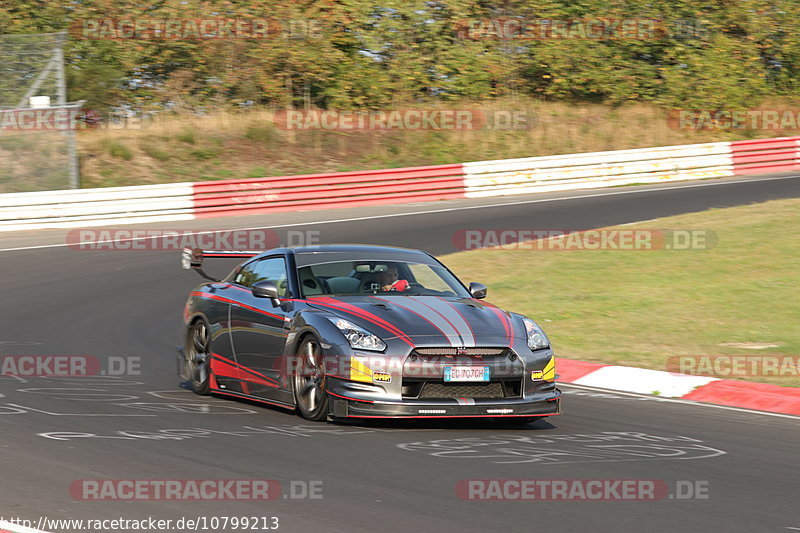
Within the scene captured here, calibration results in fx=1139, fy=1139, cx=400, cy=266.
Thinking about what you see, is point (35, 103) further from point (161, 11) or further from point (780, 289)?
point (780, 289)

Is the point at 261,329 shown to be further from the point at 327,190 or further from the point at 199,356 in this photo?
the point at 327,190

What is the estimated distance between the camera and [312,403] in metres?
8.38

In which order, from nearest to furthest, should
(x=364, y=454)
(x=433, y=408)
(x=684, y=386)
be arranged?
(x=364, y=454) → (x=433, y=408) → (x=684, y=386)

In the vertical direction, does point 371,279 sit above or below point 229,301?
above

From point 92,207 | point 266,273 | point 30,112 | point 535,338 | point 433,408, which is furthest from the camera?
point 30,112

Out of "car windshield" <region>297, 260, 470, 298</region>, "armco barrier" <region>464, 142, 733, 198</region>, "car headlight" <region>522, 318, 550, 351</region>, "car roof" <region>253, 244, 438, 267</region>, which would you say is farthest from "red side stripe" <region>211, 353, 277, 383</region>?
"armco barrier" <region>464, 142, 733, 198</region>

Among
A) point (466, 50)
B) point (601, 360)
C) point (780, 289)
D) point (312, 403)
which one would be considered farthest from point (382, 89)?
point (312, 403)

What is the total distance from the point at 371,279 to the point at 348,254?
0.38 meters

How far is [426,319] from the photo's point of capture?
27.3 feet

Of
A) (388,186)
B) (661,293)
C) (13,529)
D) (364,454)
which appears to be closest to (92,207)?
(388,186)

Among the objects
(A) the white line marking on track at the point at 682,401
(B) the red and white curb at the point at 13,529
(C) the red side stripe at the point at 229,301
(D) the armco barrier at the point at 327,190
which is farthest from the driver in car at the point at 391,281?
(D) the armco barrier at the point at 327,190

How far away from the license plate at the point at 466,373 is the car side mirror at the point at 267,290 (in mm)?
1697

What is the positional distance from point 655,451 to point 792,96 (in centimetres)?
3759

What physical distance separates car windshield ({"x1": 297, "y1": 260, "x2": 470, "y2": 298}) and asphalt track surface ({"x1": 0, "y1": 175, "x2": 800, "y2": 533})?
1.07m
